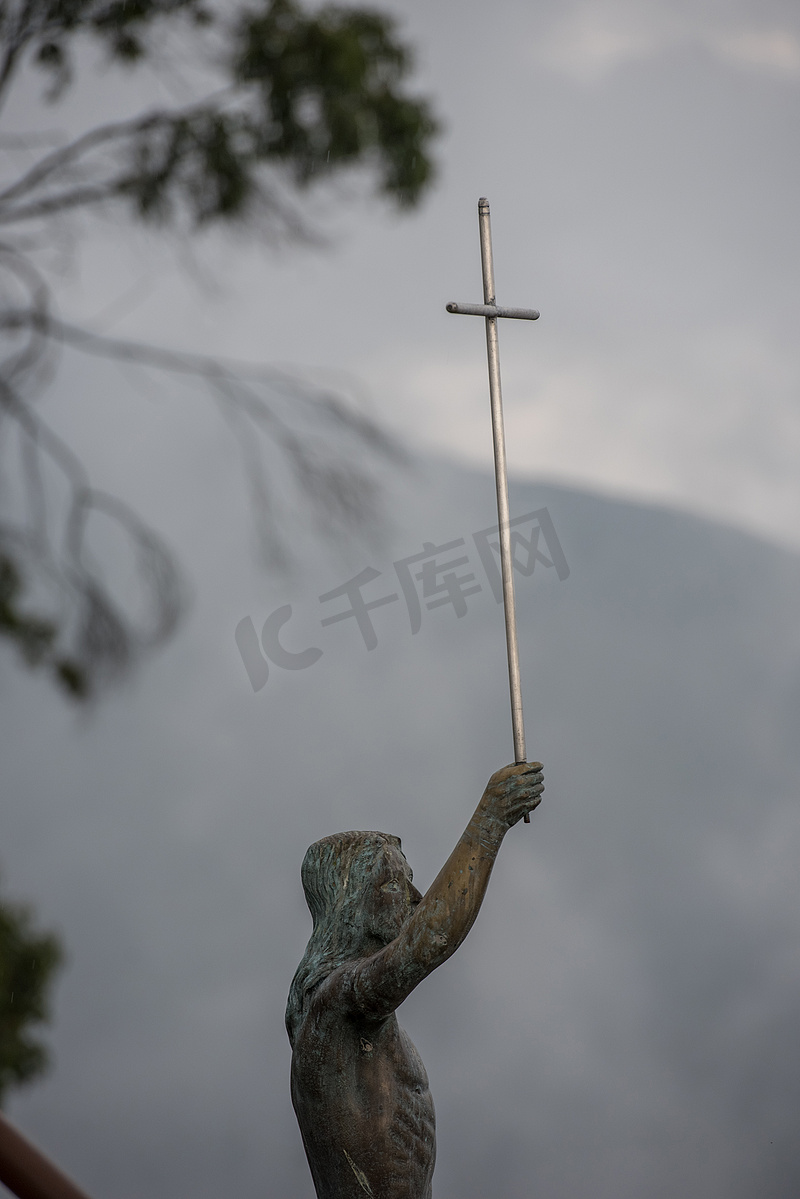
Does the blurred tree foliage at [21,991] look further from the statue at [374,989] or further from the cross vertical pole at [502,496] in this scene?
the cross vertical pole at [502,496]

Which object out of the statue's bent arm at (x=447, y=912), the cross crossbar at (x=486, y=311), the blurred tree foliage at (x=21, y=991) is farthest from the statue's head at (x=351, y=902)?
the blurred tree foliage at (x=21, y=991)

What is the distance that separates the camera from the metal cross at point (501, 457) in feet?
5.41

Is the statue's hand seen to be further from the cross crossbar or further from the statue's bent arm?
the cross crossbar

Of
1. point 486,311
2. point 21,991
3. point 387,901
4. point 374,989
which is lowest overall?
point 374,989

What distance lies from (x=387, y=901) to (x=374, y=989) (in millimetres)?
174

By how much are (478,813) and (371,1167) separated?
49 centimetres

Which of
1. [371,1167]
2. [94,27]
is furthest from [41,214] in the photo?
[371,1167]

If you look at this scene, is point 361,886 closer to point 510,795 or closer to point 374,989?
point 374,989

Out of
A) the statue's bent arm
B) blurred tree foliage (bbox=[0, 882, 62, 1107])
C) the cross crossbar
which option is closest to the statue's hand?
the statue's bent arm

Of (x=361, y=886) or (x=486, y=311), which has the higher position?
(x=486, y=311)

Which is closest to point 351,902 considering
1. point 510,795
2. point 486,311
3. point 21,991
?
point 510,795

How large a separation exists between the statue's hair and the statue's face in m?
0.01

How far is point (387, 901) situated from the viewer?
170 centimetres

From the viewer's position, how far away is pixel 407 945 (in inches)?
59.8
